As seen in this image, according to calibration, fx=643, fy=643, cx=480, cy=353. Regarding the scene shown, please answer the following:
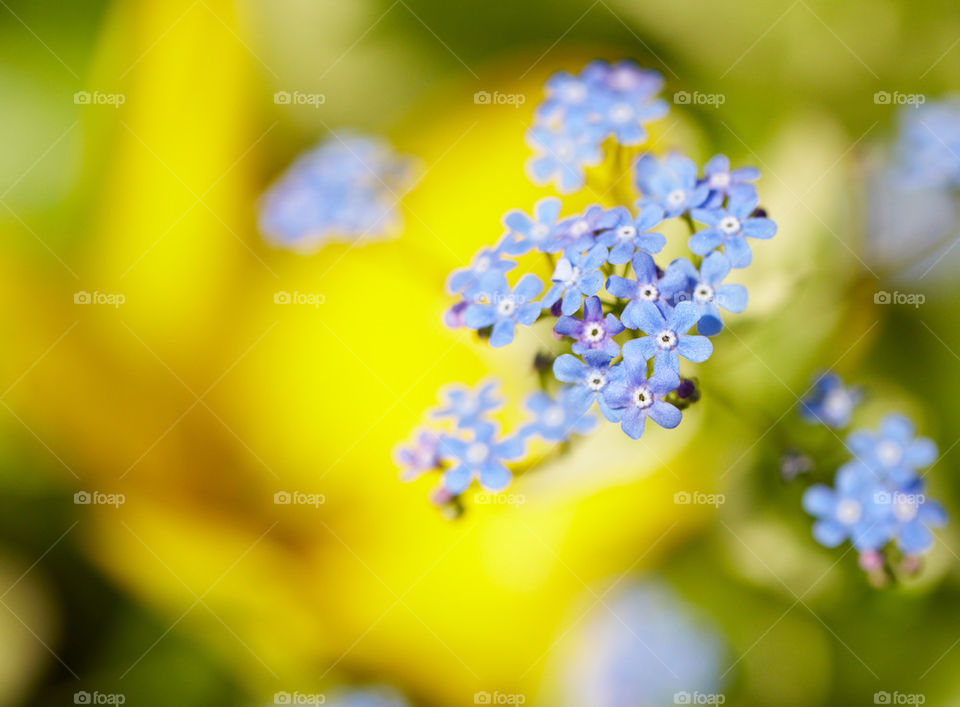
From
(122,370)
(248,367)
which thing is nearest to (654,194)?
(248,367)

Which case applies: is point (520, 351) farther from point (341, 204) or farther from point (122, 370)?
point (122, 370)

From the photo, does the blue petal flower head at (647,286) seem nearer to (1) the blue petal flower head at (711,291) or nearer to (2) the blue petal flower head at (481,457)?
(1) the blue petal flower head at (711,291)

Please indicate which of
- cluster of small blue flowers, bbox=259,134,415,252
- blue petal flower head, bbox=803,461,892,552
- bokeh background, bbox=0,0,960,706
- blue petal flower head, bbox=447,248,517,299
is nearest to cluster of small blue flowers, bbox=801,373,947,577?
blue petal flower head, bbox=803,461,892,552

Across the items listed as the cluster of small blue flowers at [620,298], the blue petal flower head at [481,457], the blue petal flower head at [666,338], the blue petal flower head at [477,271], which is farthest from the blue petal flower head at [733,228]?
the blue petal flower head at [481,457]

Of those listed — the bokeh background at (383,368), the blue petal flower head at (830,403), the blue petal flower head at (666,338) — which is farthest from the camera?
the bokeh background at (383,368)

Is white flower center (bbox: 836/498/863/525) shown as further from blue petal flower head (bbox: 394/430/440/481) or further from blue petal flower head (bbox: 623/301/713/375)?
blue petal flower head (bbox: 394/430/440/481)

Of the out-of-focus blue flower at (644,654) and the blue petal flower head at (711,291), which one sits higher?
the blue petal flower head at (711,291)

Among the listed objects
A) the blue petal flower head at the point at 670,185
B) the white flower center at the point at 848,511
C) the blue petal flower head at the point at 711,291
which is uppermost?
the blue petal flower head at the point at 670,185

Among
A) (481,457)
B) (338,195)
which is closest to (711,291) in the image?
(481,457)
